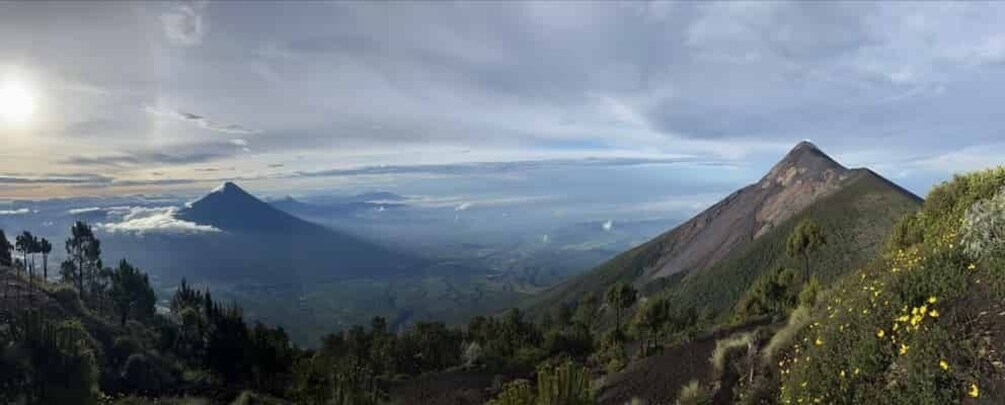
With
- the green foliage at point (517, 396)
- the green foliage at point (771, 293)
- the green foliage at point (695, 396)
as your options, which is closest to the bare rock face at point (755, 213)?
the green foliage at point (771, 293)

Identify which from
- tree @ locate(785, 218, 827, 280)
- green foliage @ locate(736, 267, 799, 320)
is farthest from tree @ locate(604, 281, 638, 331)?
tree @ locate(785, 218, 827, 280)

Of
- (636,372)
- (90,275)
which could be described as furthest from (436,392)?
(90,275)

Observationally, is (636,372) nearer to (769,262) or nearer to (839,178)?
(769,262)

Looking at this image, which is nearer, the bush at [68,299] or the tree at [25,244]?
the bush at [68,299]

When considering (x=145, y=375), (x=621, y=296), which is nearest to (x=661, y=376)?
(x=621, y=296)

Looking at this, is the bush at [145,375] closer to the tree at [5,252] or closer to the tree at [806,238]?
the tree at [806,238]

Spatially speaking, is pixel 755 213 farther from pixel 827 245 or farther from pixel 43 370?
pixel 43 370

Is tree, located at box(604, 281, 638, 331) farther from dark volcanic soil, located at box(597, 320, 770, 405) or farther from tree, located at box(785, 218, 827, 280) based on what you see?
dark volcanic soil, located at box(597, 320, 770, 405)

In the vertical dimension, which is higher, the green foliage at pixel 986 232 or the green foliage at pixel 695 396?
the green foliage at pixel 986 232
